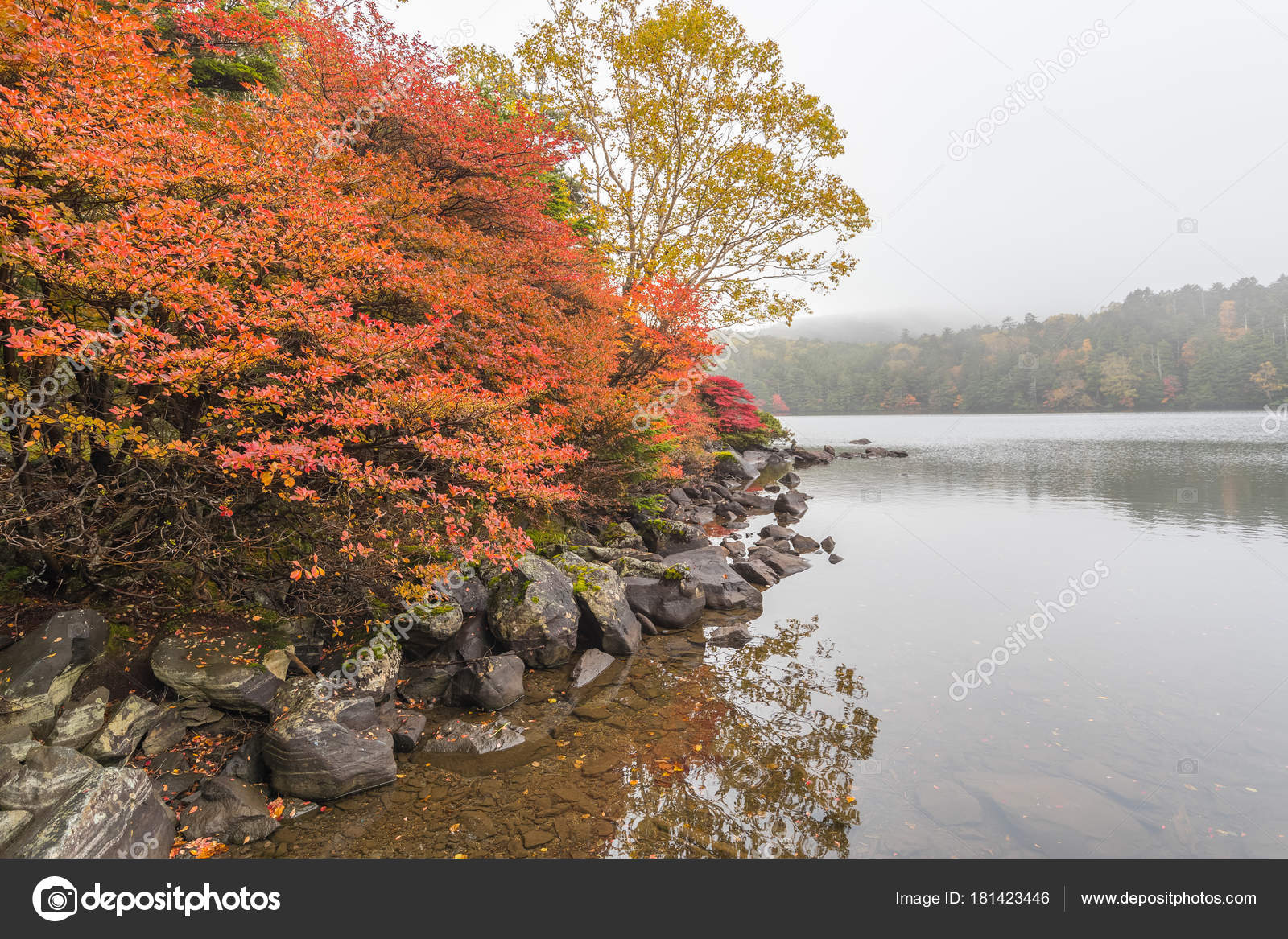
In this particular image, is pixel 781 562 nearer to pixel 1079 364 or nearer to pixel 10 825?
pixel 10 825

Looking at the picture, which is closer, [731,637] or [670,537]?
Result: [731,637]

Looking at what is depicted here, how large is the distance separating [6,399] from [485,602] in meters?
5.35

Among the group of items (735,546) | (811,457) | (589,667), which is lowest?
(589,667)

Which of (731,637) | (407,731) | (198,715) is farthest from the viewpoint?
(731,637)

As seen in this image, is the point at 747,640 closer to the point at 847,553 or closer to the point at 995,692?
the point at 995,692

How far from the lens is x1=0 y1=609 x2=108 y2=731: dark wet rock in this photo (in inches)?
187

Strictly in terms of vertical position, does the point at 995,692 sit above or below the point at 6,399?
below

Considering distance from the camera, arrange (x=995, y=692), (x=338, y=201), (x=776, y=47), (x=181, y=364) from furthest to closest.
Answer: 1. (x=776, y=47)
2. (x=995, y=692)
3. (x=338, y=201)
4. (x=181, y=364)

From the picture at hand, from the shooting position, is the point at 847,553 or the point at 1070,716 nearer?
the point at 1070,716

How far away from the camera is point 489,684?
22.2 ft

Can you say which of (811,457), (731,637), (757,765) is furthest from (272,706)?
(811,457)

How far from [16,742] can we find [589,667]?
5.42 meters
